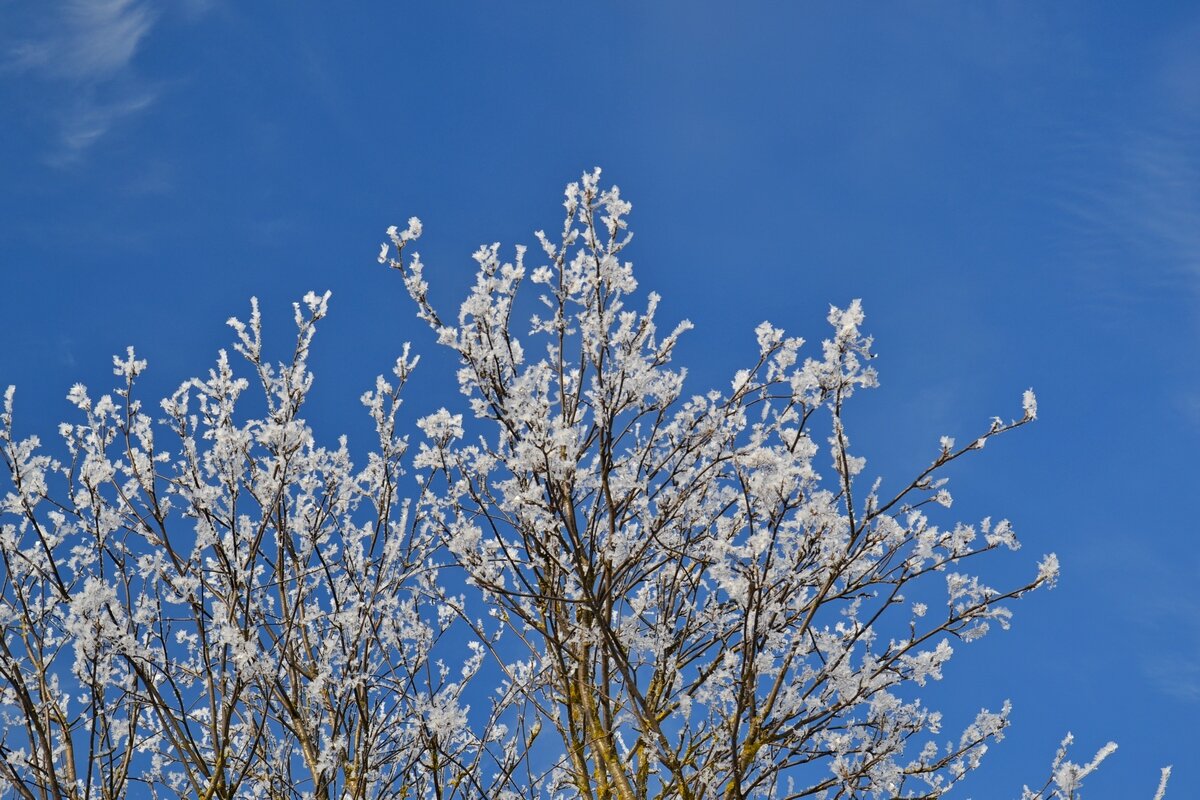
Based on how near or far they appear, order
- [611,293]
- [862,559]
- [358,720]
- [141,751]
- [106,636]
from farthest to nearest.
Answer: [141,751] < [611,293] < [358,720] < [862,559] < [106,636]

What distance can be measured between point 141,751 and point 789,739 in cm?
412

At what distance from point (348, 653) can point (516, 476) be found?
1278 mm

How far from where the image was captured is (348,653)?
5062mm

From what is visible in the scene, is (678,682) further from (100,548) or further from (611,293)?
(100,548)

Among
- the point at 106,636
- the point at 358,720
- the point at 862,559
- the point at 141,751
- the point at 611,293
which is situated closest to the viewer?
the point at 106,636

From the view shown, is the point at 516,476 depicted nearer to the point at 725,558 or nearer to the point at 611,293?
the point at 611,293

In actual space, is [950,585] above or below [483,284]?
below

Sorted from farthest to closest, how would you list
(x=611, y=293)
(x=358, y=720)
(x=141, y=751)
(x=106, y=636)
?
(x=141, y=751)
(x=611, y=293)
(x=358, y=720)
(x=106, y=636)

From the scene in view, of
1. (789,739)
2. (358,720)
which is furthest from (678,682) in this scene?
(358,720)

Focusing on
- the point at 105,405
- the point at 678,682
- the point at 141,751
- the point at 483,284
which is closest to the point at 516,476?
the point at 483,284

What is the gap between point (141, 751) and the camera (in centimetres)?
603

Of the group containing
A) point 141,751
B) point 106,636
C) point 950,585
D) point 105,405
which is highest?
point 105,405

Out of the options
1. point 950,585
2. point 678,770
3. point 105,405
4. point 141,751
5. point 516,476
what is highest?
point 105,405

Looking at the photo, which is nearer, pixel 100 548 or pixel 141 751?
pixel 100 548
